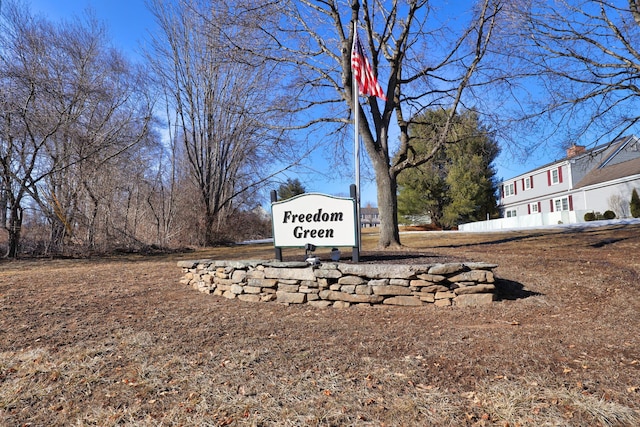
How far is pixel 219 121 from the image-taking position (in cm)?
2005

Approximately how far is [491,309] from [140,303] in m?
4.41

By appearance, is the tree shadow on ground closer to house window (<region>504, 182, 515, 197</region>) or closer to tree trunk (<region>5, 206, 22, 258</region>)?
tree trunk (<region>5, 206, 22, 258</region>)

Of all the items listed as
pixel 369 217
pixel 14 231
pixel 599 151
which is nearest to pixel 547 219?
pixel 599 151

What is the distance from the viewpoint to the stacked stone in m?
4.39

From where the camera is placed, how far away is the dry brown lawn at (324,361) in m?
2.13

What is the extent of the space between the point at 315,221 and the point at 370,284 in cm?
131

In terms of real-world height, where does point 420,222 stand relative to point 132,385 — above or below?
above

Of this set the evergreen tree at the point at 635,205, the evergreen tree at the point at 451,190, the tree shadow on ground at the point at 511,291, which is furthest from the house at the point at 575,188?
the tree shadow on ground at the point at 511,291

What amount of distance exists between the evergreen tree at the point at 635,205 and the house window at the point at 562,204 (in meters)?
5.95

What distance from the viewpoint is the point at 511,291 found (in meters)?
4.83

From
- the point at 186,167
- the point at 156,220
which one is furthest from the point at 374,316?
the point at 186,167

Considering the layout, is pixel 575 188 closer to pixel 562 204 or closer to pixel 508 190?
pixel 562 204

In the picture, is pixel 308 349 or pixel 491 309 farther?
pixel 491 309

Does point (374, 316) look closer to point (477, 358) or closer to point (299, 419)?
point (477, 358)
